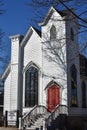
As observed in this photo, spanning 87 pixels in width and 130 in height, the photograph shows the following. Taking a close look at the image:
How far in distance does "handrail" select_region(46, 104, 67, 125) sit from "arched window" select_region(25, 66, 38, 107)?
3685 millimetres

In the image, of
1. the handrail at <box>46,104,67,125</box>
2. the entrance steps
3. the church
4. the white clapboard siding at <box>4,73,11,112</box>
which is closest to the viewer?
the entrance steps

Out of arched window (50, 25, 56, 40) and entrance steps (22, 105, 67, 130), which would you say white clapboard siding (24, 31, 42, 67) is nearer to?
arched window (50, 25, 56, 40)

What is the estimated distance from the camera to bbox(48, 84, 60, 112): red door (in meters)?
31.2

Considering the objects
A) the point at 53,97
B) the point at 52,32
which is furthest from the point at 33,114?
the point at 52,32

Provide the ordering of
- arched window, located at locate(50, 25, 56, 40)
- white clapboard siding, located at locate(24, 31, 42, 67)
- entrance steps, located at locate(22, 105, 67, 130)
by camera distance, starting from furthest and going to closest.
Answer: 1. white clapboard siding, located at locate(24, 31, 42, 67)
2. arched window, located at locate(50, 25, 56, 40)
3. entrance steps, located at locate(22, 105, 67, 130)

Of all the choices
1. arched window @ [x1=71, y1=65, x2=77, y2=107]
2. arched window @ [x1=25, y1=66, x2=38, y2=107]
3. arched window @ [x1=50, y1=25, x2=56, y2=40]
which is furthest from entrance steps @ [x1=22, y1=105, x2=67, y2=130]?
arched window @ [x1=50, y1=25, x2=56, y2=40]

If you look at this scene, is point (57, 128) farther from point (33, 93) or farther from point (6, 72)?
point (6, 72)

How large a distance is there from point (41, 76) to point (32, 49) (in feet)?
10.9

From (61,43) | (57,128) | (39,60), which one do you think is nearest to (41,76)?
(39,60)

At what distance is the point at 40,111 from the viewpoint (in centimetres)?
3098

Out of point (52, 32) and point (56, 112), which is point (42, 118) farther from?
point (52, 32)

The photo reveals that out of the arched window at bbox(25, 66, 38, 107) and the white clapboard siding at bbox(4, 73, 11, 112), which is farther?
the white clapboard siding at bbox(4, 73, 11, 112)

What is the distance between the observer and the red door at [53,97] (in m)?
31.2

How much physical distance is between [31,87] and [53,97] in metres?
2.97
